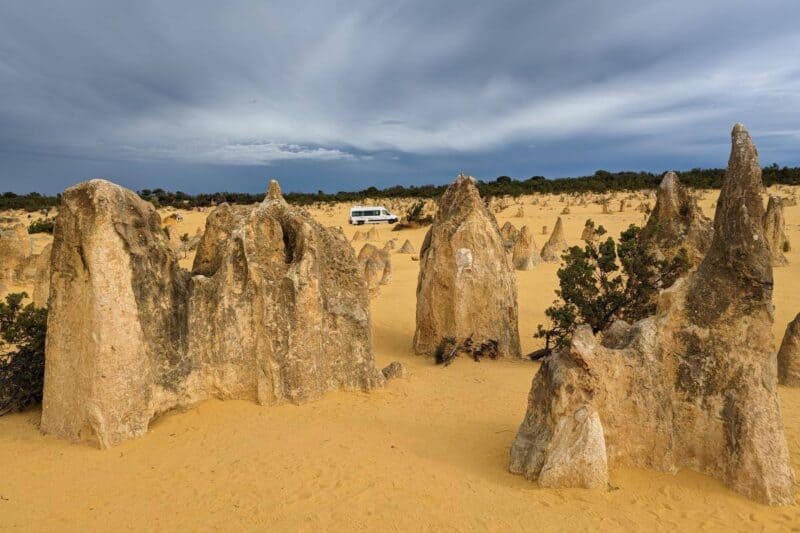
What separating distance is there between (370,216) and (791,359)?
103ft

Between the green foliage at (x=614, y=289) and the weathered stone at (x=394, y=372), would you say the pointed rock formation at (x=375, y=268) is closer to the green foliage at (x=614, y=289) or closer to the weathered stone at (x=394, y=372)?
the green foliage at (x=614, y=289)

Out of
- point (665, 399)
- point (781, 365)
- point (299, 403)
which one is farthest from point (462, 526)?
point (781, 365)

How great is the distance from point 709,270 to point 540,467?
2.44m

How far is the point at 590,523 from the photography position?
167 inches

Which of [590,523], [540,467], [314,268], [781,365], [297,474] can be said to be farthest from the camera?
[781,365]

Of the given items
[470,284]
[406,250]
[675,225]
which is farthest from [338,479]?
[406,250]

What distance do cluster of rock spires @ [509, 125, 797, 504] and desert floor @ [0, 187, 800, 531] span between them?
8.4 inches

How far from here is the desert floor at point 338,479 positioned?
4395 mm

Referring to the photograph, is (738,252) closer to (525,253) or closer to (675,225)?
(675,225)

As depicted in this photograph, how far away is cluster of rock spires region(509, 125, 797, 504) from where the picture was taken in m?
4.57

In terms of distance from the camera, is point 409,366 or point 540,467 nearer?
point 540,467

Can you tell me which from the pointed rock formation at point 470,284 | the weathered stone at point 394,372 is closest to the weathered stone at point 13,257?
the pointed rock formation at point 470,284

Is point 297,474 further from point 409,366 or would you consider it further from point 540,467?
point 409,366

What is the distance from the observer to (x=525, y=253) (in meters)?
19.2
